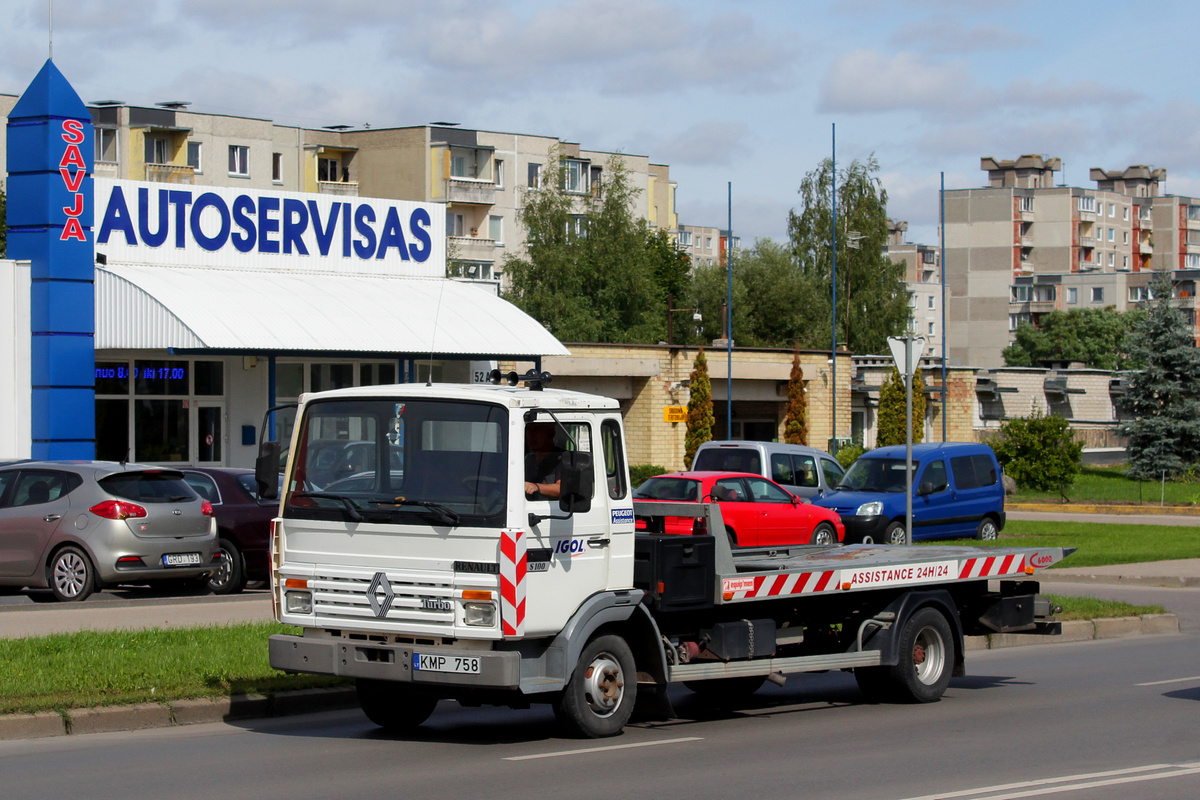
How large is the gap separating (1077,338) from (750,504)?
97887mm

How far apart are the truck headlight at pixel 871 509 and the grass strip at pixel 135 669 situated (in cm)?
1445

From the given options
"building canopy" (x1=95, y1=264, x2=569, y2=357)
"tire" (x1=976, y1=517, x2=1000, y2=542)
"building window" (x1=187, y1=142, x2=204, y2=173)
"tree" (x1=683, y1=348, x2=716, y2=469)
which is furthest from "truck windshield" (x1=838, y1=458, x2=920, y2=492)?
"building window" (x1=187, y1=142, x2=204, y2=173)

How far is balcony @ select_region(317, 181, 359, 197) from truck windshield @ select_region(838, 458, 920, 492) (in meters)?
60.2

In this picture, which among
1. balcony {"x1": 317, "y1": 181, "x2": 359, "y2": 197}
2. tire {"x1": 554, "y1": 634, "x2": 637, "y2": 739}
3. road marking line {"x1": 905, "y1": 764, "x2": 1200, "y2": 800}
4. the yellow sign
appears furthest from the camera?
balcony {"x1": 317, "y1": 181, "x2": 359, "y2": 197}

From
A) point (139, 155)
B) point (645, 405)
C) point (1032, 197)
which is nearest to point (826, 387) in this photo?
point (645, 405)

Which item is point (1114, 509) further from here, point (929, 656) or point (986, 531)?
point (929, 656)

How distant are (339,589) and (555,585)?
1349 millimetres

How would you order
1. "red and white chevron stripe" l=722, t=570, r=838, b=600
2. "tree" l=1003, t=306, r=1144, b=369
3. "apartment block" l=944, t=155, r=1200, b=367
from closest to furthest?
"red and white chevron stripe" l=722, t=570, r=838, b=600, "tree" l=1003, t=306, r=1144, b=369, "apartment block" l=944, t=155, r=1200, b=367

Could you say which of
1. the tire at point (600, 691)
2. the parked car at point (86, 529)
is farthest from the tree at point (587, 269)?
the tire at point (600, 691)

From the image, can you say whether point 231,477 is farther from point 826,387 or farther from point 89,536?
point 826,387

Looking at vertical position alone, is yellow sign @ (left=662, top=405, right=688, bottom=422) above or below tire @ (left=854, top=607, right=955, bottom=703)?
above

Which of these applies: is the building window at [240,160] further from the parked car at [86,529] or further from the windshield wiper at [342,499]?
the windshield wiper at [342,499]

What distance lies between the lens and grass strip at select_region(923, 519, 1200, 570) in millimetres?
23406

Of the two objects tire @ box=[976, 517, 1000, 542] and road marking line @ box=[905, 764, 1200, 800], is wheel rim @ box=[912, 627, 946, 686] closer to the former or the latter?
road marking line @ box=[905, 764, 1200, 800]
